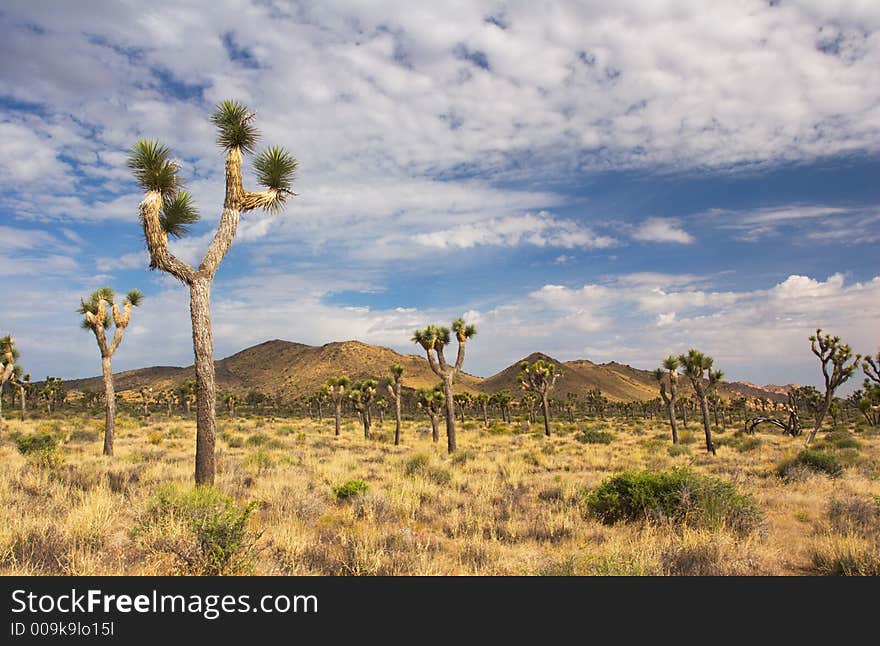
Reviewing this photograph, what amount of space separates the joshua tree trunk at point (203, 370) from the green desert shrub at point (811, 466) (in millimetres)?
15797

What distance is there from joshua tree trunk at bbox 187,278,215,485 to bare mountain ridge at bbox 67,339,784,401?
4710 inches

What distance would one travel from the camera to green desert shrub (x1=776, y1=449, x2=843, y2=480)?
14.9 m

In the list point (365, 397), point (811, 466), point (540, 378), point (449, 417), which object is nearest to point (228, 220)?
point (449, 417)

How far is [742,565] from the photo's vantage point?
6781 mm

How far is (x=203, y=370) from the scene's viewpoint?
1112cm

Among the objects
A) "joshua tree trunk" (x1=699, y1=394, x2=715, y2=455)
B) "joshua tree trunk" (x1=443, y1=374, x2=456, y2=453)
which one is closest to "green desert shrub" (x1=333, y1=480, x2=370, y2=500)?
"joshua tree trunk" (x1=443, y1=374, x2=456, y2=453)

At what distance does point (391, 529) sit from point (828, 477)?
13.5 metres

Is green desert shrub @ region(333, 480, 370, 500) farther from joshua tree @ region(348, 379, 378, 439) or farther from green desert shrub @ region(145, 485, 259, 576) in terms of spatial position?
joshua tree @ region(348, 379, 378, 439)

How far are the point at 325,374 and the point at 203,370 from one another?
135413 millimetres

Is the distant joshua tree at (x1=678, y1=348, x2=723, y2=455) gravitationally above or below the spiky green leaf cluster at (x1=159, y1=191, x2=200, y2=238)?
below

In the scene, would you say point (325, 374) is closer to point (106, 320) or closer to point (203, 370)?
point (106, 320)
